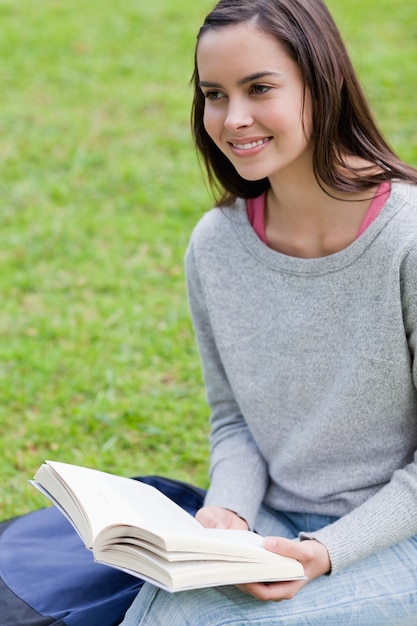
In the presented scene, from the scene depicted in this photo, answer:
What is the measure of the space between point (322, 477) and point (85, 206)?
303 cm

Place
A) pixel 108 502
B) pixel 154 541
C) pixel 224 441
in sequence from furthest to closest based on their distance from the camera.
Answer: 1. pixel 224 441
2. pixel 108 502
3. pixel 154 541

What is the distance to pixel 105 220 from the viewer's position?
4.77m

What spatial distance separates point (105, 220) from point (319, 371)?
283 cm

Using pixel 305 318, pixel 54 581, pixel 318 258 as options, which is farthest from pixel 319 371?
pixel 54 581

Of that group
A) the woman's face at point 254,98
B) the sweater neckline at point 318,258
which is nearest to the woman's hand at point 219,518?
the sweater neckline at point 318,258

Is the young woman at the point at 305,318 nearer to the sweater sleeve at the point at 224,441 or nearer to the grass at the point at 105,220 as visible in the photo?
the sweater sleeve at the point at 224,441

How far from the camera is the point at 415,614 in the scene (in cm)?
194

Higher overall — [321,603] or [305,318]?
[305,318]

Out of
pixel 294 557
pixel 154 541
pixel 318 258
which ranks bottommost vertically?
pixel 294 557

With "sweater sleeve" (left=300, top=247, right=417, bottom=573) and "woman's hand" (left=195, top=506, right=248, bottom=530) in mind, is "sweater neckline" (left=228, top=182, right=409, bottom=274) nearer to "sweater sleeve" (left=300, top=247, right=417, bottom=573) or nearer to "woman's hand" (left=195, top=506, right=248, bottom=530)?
"sweater sleeve" (left=300, top=247, right=417, bottom=573)

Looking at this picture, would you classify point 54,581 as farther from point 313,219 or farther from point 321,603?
point 313,219

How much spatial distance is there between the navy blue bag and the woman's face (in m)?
0.99

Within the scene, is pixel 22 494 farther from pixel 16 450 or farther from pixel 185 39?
pixel 185 39

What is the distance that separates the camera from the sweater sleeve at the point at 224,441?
7.36 feet
